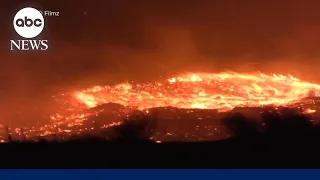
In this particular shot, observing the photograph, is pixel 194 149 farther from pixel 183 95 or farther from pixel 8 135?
pixel 8 135

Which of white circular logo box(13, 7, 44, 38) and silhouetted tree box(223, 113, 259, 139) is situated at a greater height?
white circular logo box(13, 7, 44, 38)

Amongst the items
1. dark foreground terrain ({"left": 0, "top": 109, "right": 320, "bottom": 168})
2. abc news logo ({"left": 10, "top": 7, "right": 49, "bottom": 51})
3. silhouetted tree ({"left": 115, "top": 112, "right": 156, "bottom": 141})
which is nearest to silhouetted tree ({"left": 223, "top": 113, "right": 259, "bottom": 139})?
dark foreground terrain ({"left": 0, "top": 109, "right": 320, "bottom": 168})

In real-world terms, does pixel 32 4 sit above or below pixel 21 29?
above

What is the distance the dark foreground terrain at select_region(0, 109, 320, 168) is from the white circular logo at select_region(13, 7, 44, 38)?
0.54m

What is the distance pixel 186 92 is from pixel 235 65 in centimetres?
27

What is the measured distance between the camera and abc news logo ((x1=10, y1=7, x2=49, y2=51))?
1.77m

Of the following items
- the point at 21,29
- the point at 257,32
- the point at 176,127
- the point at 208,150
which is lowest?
the point at 208,150

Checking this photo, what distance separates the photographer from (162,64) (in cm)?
176

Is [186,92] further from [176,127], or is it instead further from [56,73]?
[56,73]

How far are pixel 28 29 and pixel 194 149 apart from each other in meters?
1.00

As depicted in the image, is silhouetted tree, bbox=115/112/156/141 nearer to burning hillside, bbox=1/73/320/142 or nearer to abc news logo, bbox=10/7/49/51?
burning hillside, bbox=1/73/320/142

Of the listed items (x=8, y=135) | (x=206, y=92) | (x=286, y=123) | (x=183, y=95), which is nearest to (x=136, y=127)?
(x=183, y=95)

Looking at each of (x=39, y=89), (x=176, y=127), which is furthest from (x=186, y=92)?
(x=39, y=89)

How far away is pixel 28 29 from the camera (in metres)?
1.78
